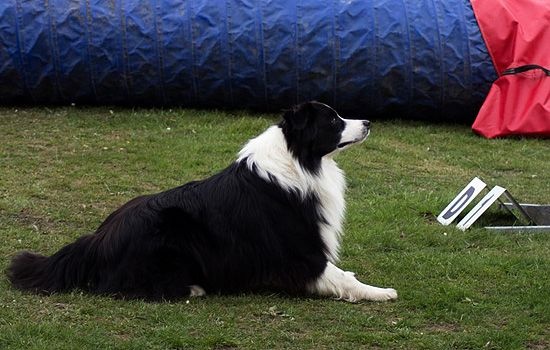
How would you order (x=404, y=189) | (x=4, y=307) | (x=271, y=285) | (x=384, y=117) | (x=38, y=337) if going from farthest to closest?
(x=384, y=117), (x=404, y=189), (x=271, y=285), (x=4, y=307), (x=38, y=337)

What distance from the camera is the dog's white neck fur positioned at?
20.4ft

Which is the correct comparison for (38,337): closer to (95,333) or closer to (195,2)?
(95,333)

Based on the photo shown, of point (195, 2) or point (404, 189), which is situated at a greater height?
point (195, 2)

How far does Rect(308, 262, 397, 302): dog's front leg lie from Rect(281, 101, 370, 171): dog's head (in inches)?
27.6

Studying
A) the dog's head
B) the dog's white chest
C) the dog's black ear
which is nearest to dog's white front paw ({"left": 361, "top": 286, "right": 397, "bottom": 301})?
the dog's white chest

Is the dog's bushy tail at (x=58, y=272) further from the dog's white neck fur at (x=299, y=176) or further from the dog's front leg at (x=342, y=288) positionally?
the dog's front leg at (x=342, y=288)

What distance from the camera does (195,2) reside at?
1192 centimetres

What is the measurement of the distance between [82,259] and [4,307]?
59 centimetres

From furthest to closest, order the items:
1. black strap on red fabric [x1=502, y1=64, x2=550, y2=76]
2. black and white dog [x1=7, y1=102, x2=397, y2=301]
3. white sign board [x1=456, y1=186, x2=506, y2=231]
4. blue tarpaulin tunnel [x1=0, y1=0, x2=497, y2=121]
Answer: blue tarpaulin tunnel [x1=0, y1=0, x2=497, y2=121] < black strap on red fabric [x1=502, y1=64, x2=550, y2=76] < white sign board [x1=456, y1=186, x2=506, y2=231] < black and white dog [x1=7, y1=102, x2=397, y2=301]

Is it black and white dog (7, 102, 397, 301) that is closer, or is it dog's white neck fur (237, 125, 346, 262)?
black and white dog (7, 102, 397, 301)

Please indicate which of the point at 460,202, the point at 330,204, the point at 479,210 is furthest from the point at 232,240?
the point at 460,202

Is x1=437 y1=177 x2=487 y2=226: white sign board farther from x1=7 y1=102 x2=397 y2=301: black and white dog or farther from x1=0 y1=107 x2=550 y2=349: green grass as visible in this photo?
x1=7 y1=102 x2=397 y2=301: black and white dog

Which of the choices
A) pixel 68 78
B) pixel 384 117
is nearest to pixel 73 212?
pixel 68 78

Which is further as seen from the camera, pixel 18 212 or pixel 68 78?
pixel 68 78
